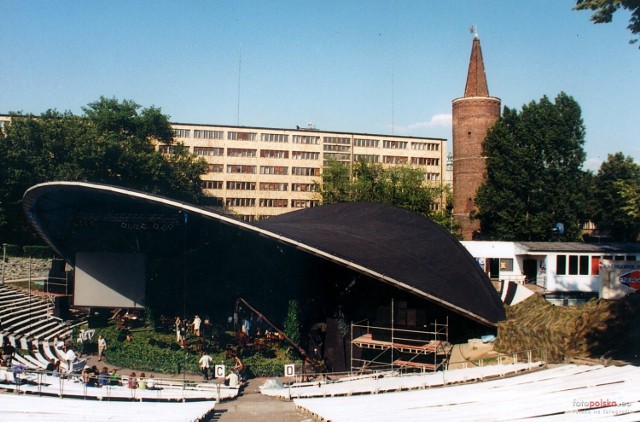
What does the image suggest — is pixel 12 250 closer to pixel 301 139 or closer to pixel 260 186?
pixel 260 186

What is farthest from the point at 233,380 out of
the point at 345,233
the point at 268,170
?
the point at 268,170

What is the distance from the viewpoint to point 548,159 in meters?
50.8

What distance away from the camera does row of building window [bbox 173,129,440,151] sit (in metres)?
76.9

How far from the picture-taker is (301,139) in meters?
80.2

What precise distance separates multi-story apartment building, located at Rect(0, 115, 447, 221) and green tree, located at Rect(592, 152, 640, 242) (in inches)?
776

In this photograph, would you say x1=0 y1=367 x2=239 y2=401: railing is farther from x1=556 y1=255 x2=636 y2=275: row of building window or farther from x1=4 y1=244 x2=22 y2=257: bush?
x1=4 y1=244 x2=22 y2=257: bush

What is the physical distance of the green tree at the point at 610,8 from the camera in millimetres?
18141

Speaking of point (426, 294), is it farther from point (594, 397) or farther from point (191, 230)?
point (191, 230)

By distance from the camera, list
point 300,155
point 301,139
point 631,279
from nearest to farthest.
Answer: point 631,279
point 300,155
point 301,139

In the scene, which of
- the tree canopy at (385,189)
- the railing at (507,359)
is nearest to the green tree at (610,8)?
the railing at (507,359)

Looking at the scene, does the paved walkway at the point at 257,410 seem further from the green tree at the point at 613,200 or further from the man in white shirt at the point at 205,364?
the green tree at the point at 613,200

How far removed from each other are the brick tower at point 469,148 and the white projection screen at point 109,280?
39.9 metres

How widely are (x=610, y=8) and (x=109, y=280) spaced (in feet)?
84.7

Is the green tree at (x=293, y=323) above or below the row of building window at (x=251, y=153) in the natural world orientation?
below
